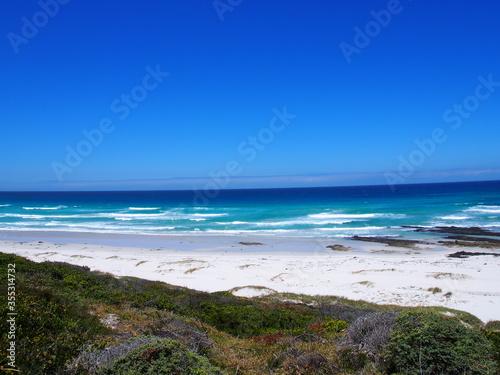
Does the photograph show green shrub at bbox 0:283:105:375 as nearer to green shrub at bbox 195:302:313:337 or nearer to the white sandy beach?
green shrub at bbox 195:302:313:337

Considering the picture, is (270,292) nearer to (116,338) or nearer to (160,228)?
(116,338)

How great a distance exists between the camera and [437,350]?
4.55 meters

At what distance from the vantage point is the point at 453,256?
22.6 metres

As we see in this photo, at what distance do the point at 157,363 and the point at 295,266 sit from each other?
16.3 meters

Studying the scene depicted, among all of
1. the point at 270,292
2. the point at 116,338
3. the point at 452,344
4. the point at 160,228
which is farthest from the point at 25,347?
the point at 160,228

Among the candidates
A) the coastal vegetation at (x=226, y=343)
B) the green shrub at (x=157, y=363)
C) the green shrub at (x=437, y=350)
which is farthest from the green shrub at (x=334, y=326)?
the green shrub at (x=157, y=363)

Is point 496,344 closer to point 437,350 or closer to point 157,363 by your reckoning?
point 437,350

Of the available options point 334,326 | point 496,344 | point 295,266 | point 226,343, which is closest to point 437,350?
point 496,344

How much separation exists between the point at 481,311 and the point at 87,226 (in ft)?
132

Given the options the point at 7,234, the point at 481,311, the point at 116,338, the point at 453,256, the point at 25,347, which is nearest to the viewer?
the point at 25,347

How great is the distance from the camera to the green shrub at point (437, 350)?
441 cm

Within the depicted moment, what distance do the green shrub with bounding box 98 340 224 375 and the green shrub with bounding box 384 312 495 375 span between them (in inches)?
101

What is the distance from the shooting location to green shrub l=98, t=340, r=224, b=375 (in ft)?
12.5

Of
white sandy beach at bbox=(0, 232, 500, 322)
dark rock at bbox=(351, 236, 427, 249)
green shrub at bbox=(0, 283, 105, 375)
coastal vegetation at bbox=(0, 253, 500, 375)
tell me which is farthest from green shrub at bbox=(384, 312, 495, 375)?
dark rock at bbox=(351, 236, 427, 249)
